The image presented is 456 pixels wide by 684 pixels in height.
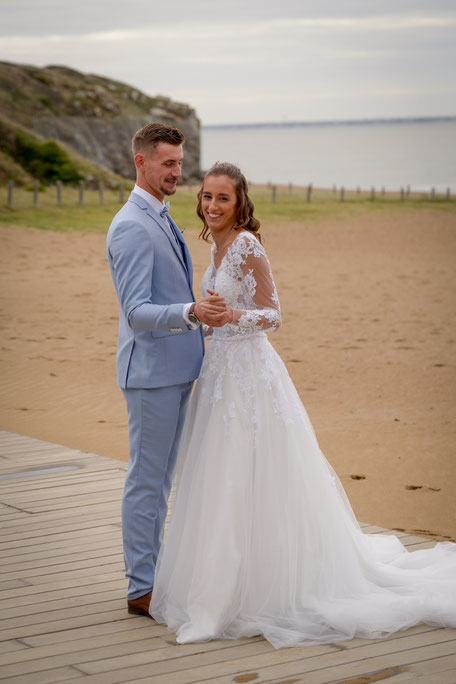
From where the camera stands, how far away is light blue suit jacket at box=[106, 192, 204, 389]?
12.0 feet

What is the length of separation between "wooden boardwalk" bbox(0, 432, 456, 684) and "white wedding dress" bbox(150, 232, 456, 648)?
0.10 m

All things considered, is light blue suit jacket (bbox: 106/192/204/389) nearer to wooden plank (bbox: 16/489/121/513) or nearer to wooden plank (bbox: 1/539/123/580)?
wooden plank (bbox: 1/539/123/580)

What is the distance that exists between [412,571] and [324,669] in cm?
98

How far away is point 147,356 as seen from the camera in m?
3.79

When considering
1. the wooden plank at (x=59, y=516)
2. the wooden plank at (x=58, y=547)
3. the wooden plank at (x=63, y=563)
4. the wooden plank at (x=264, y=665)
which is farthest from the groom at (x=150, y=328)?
the wooden plank at (x=59, y=516)

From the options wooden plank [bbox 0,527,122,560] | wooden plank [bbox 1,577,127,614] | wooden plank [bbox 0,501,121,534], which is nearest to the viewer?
wooden plank [bbox 1,577,127,614]

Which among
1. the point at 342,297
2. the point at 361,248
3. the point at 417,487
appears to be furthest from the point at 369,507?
the point at 361,248

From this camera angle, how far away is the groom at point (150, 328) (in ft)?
12.0

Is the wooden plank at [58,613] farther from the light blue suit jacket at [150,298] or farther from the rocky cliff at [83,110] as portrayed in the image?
the rocky cliff at [83,110]

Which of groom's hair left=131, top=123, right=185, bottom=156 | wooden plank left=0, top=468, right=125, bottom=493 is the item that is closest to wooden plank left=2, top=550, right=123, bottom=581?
wooden plank left=0, top=468, right=125, bottom=493

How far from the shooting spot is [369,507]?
646 cm

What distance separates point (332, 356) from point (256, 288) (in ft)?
27.1

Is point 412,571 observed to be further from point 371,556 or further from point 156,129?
point 156,129

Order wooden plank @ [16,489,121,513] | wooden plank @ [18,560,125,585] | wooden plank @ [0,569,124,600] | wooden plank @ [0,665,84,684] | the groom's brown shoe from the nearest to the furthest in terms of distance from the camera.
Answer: wooden plank @ [0,665,84,684] < the groom's brown shoe < wooden plank @ [0,569,124,600] < wooden plank @ [18,560,125,585] < wooden plank @ [16,489,121,513]
